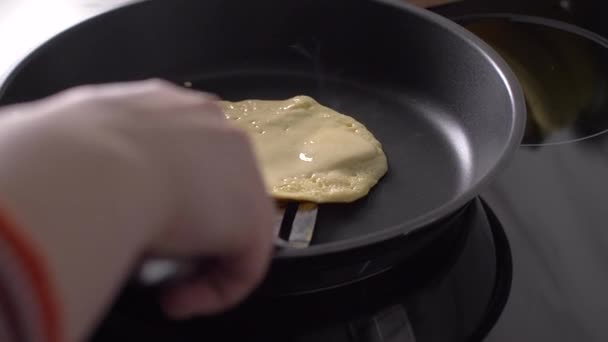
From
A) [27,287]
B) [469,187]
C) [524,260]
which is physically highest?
[27,287]

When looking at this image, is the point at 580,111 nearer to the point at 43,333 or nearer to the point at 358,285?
the point at 358,285

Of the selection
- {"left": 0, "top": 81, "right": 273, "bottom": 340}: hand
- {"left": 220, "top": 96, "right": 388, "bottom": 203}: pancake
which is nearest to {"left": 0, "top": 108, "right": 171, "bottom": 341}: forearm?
{"left": 0, "top": 81, "right": 273, "bottom": 340}: hand

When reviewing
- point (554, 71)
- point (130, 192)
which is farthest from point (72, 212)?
point (554, 71)

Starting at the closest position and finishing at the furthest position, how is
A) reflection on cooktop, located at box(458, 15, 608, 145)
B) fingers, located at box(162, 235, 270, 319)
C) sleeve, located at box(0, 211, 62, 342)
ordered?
sleeve, located at box(0, 211, 62, 342) < fingers, located at box(162, 235, 270, 319) < reflection on cooktop, located at box(458, 15, 608, 145)

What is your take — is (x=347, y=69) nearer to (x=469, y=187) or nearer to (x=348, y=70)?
(x=348, y=70)

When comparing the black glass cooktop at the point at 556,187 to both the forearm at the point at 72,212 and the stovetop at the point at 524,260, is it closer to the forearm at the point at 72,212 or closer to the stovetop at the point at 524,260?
the stovetop at the point at 524,260

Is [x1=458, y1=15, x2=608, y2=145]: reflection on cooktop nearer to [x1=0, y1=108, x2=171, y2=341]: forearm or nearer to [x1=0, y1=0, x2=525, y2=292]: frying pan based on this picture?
[x1=0, y1=0, x2=525, y2=292]: frying pan

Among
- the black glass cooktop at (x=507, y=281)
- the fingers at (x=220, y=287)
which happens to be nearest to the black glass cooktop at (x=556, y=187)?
the black glass cooktop at (x=507, y=281)
